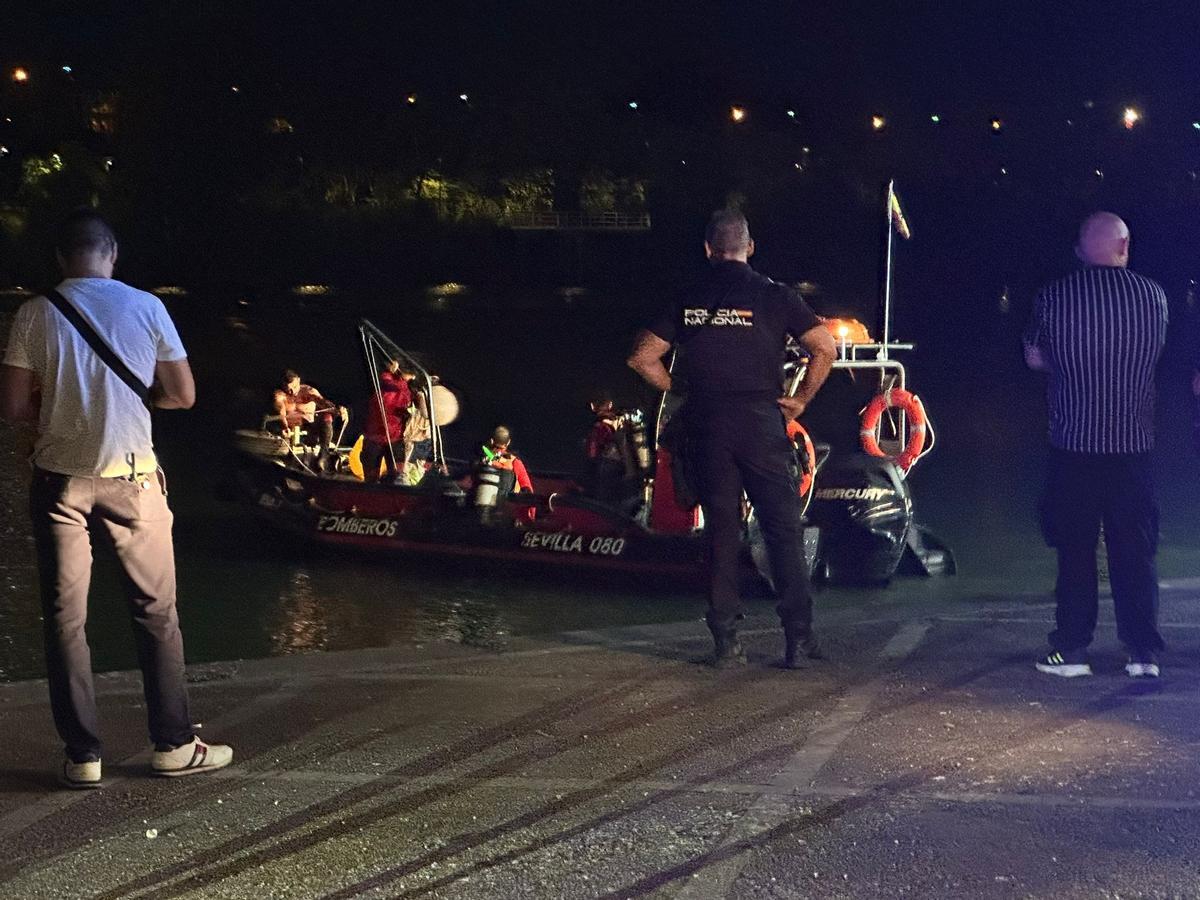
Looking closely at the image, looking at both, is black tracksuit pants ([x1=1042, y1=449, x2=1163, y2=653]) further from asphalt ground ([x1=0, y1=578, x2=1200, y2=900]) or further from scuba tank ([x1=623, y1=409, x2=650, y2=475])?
scuba tank ([x1=623, y1=409, x2=650, y2=475])

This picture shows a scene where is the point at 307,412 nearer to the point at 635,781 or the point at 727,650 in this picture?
the point at 727,650

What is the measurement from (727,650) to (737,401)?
1.03m

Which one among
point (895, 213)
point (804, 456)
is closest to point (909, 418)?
point (895, 213)

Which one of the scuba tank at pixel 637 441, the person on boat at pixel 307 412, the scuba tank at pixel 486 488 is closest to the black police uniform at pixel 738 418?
the scuba tank at pixel 486 488

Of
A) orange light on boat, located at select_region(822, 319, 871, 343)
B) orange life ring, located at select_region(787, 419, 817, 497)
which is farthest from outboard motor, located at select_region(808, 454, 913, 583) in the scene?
orange light on boat, located at select_region(822, 319, 871, 343)

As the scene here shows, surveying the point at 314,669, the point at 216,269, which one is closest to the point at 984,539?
the point at 314,669

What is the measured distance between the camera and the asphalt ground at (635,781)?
4.34 m

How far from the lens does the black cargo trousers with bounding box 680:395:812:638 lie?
6695 millimetres

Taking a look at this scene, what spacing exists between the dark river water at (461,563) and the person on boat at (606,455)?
0.98 metres

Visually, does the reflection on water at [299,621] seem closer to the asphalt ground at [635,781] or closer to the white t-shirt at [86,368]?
the asphalt ground at [635,781]

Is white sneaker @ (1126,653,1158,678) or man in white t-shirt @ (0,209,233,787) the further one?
white sneaker @ (1126,653,1158,678)

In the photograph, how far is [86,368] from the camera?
5.00 m

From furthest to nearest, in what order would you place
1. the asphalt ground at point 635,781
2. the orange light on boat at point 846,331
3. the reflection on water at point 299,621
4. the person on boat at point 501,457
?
the person on boat at point 501,457
the orange light on boat at point 846,331
the reflection on water at point 299,621
the asphalt ground at point 635,781

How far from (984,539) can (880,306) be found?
12.6 ft
